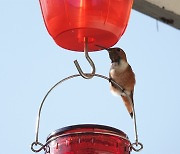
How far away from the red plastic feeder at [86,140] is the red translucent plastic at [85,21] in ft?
0.87

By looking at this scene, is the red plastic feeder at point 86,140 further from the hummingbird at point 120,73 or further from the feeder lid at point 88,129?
the hummingbird at point 120,73

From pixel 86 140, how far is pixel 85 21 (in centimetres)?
31

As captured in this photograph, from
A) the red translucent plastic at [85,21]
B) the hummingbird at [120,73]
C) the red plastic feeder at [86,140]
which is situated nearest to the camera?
the red plastic feeder at [86,140]

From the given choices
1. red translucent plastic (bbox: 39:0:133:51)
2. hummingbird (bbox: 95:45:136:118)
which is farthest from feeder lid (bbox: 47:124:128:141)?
hummingbird (bbox: 95:45:136:118)

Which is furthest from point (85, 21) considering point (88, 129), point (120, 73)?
point (120, 73)

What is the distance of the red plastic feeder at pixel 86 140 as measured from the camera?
1319mm

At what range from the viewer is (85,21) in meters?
1.44

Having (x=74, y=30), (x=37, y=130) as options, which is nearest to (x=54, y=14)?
(x=74, y=30)

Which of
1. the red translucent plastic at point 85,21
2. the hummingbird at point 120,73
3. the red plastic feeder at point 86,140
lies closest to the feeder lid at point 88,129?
the red plastic feeder at point 86,140

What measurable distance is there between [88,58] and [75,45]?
0.40 feet

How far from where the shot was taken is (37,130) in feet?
4.66

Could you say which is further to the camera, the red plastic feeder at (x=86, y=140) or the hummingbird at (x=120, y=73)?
the hummingbird at (x=120, y=73)

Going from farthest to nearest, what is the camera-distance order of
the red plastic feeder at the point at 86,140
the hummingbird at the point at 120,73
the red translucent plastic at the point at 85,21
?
the hummingbird at the point at 120,73, the red translucent plastic at the point at 85,21, the red plastic feeder at the point at 86,140

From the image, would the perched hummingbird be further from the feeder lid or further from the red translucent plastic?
the feeder lid
